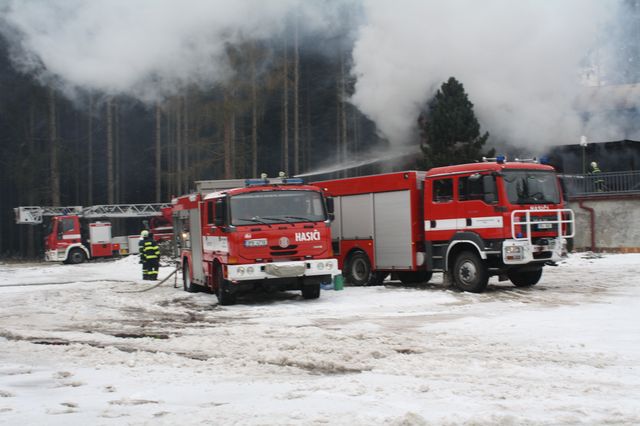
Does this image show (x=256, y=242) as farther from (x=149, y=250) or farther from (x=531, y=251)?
(x=149, y=250)

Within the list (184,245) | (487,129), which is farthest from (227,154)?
(184,245)

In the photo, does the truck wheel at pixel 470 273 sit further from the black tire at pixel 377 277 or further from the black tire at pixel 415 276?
the black tire at pixel 377 277

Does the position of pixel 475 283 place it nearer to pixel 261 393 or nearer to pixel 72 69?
pixel 261 393

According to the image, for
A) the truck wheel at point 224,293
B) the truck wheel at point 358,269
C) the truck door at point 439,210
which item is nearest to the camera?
the truck wheel at point 224,293

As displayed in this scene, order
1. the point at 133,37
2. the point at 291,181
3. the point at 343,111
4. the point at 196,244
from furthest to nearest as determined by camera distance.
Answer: the point at 343,111 → the point at 133,37 → the point at 196,244 → the point at 291,181

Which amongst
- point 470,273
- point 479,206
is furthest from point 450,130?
point 470,273

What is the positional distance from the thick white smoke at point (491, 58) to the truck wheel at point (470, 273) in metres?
11.6

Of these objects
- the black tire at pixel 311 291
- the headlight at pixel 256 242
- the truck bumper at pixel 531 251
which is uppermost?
the headlight at pixel 256 242

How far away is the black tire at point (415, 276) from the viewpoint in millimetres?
16078

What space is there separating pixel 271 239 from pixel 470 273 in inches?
155

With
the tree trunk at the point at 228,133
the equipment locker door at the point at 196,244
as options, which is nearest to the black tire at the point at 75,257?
the tree trunk at the point at 228,133

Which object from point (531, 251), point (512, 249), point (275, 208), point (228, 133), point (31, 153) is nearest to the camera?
point (275, 208)

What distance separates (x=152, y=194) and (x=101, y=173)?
11.6 ft

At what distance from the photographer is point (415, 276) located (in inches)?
635
